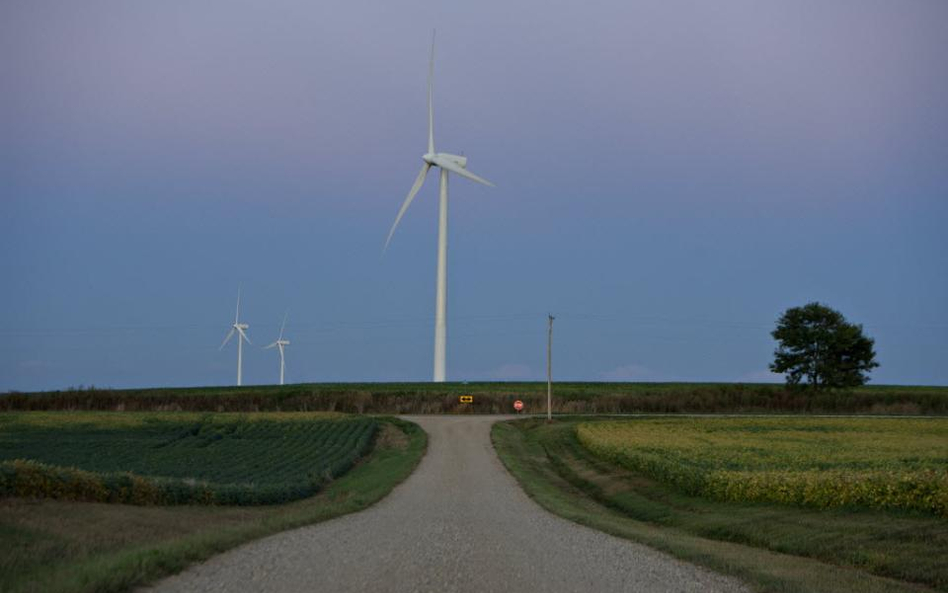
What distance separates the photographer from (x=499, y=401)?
97625 mm

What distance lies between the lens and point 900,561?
19125mm

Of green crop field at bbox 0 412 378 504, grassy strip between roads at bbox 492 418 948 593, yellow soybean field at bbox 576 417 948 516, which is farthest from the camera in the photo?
yellow soybean field at bbox 576 417 948 516

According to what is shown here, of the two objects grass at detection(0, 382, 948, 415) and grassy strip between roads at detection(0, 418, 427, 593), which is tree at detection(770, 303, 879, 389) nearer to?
grass at detection(0, 382, 948, 415)

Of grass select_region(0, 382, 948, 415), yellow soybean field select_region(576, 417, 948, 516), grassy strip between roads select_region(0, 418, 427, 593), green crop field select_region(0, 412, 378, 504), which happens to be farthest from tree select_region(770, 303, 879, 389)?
grassy strip between roads select_region(0, 418, 427, 593)

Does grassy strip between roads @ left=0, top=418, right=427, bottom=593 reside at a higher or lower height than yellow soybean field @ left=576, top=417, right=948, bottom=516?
lower

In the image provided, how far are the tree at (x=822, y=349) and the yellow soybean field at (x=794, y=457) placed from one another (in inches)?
1139

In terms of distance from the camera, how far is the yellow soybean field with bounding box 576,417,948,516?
25391mm

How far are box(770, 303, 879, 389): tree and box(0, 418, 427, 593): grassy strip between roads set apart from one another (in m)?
84.0

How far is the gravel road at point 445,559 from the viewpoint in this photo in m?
14.6

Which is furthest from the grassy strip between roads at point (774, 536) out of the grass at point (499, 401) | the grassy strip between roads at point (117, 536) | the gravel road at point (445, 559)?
the grass at point (499, 401)

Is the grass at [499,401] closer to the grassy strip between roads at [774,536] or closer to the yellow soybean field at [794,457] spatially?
the yellow soybean field at [794,457]

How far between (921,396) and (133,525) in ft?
330

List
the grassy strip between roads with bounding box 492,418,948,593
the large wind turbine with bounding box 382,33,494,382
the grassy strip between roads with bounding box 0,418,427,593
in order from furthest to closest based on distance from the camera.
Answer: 1. the large wind turbine with bounding box 382,33,494,382
2. the grassy strip between roads with bounding box 492,418,948,593
3. the grassy strip between roads with bounding box 0,418,427,593

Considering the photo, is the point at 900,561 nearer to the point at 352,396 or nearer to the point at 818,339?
the point at 352,396
